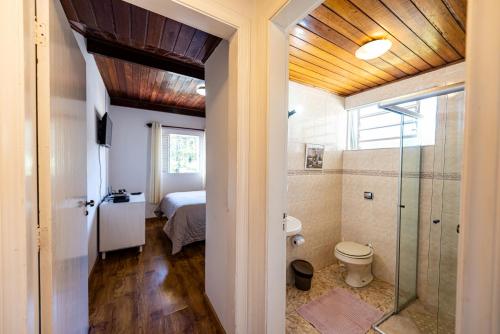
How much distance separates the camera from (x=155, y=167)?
4238 millimetres

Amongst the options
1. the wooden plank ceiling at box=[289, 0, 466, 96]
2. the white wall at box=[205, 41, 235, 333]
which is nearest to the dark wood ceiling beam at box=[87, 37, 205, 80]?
the white wall at box=[205, 41, 235, 333]

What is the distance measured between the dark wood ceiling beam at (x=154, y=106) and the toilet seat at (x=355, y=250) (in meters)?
3.98

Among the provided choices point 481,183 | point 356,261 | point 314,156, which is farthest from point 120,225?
point 481,183

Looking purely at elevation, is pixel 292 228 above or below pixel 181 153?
below

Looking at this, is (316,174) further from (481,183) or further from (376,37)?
(481,183)

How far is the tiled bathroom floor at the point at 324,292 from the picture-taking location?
165 cm

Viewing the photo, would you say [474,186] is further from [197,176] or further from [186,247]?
[197,176]

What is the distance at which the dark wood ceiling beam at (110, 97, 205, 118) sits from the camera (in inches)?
151

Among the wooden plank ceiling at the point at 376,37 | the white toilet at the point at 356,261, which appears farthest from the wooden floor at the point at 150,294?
the wooden plank ceiling at the point at 376,37

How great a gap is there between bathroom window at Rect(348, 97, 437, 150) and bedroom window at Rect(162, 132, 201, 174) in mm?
3549

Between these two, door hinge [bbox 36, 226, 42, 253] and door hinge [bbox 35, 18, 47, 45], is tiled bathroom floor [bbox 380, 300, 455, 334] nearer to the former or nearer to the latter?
door hinge [bbox 36, 226, 42, 253]

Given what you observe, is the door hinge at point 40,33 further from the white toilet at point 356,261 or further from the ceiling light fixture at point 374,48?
the white toilet at point 356,261

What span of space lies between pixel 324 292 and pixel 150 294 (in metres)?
1.79

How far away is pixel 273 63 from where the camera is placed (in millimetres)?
1058
